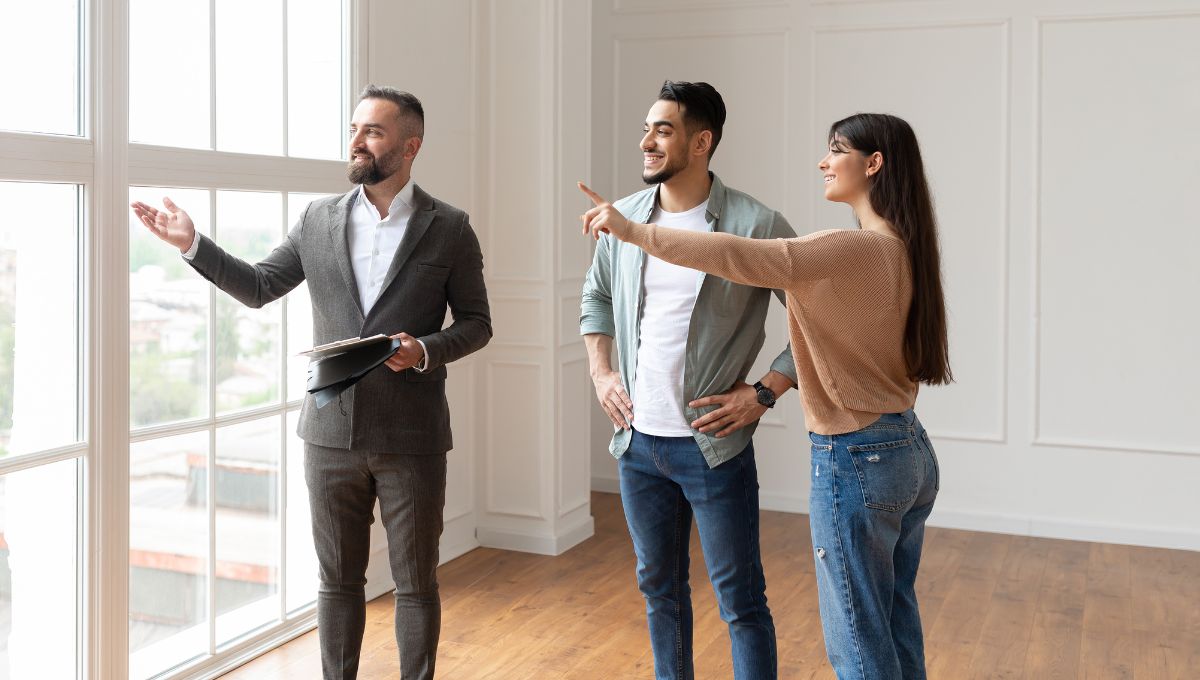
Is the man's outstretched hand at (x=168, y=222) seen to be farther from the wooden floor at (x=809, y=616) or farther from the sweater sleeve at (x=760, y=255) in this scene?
the wooden floor at (x=809, y=616)

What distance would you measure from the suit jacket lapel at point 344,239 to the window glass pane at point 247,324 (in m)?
0.69

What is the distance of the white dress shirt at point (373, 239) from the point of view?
107 inches

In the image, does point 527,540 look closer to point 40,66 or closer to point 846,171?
point 40,66

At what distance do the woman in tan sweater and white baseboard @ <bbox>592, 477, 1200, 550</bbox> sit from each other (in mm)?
3392

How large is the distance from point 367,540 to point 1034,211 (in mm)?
3671

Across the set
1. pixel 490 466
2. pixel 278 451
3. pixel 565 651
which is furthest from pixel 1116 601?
pixel 278 451

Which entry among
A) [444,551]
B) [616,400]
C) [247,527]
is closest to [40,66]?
[247,527]

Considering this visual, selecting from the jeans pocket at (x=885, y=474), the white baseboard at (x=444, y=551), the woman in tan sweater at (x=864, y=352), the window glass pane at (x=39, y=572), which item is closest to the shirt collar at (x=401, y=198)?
the woman in tan sweater at (x=864, y=352)

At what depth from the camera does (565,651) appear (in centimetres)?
356

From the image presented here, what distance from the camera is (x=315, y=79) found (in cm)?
368

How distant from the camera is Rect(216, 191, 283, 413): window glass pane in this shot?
10.8 feet

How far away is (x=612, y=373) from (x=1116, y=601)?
2633 mm

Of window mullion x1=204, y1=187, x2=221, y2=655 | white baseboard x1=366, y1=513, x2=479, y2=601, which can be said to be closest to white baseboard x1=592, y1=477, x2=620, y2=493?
white baseboard x1=366, y1=513, x2=479, y2=601

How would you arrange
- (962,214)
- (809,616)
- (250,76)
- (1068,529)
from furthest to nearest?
(962,214)
(1068,529)
(809,616)
(250,76)
